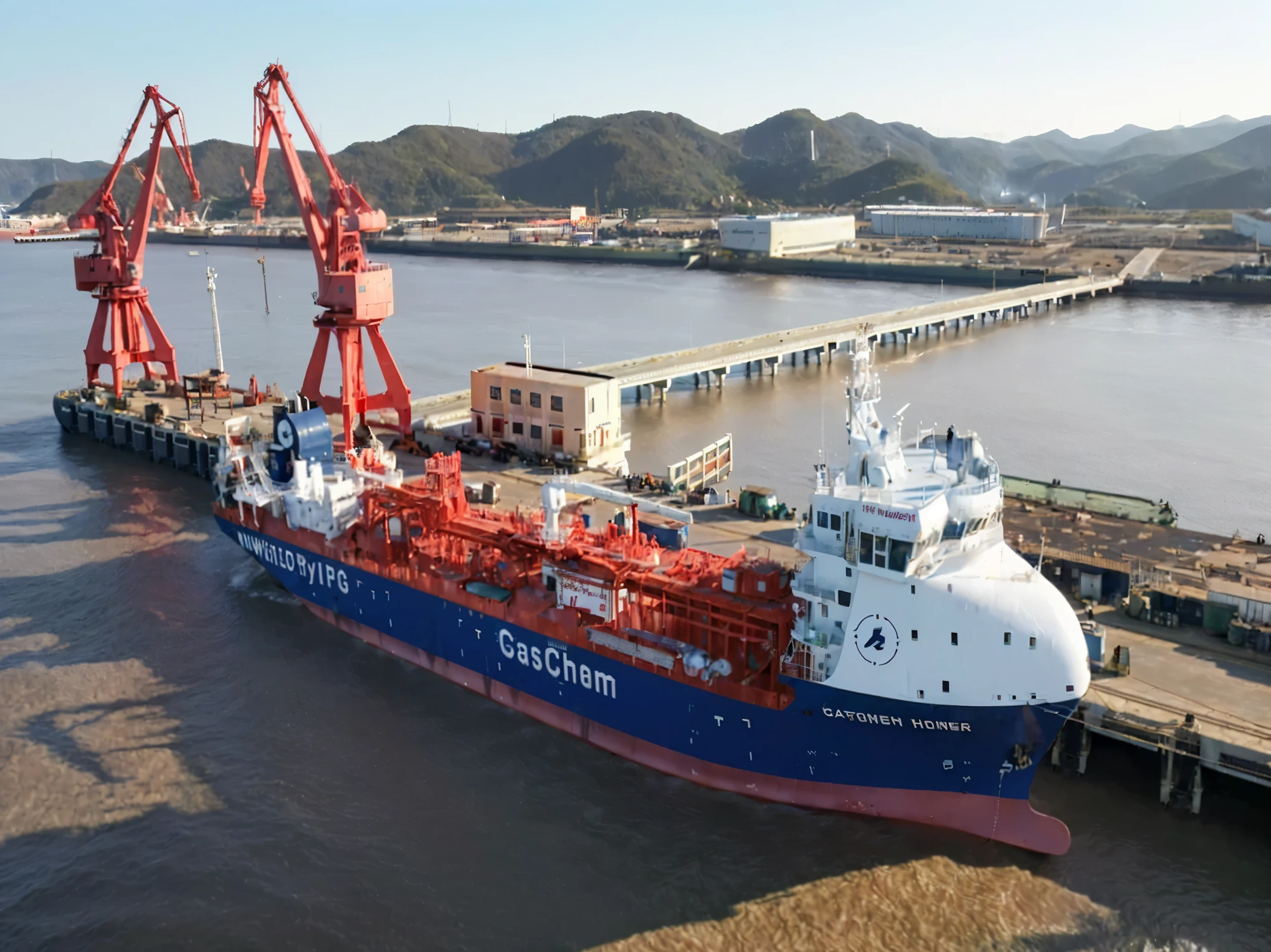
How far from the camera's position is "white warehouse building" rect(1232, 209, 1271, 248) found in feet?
451

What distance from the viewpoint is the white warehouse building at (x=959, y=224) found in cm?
15438

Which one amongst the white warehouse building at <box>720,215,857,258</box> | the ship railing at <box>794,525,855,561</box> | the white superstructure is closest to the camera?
the white superstructure

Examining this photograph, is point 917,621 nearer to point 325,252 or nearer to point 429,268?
point 325,252

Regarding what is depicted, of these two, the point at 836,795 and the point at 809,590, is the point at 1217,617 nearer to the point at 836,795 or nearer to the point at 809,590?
the point at 836,795

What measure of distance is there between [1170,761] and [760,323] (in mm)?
74192

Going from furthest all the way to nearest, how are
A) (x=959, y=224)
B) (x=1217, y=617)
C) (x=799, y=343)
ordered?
(x=959, y=224)
(x=799, y=343)
(x=1217, y=617)

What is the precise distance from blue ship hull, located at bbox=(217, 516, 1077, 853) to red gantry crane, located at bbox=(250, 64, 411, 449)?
58.8 ft

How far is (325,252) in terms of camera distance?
44000 mm

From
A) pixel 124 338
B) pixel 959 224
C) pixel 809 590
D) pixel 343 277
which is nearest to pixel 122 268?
pixel 124 338

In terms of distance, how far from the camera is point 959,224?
16388cm

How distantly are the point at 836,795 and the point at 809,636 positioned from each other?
3878 mm

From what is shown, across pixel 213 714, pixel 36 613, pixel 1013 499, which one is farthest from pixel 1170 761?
pixel 36 613

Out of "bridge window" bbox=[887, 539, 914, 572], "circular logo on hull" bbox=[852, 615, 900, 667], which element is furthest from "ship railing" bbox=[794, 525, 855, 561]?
Answer: "circular logo on hull" bbox=[852, 615, 900, 667]

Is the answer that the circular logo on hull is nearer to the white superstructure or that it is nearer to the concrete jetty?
the white superstructure
